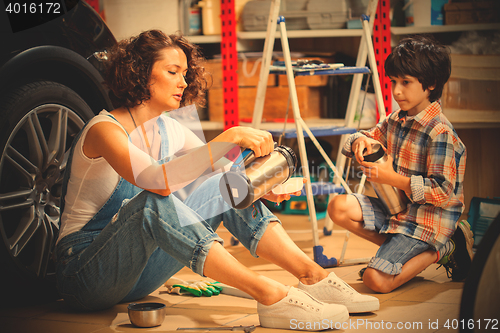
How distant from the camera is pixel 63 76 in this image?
5.69ft

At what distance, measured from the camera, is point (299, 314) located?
48.6 inches

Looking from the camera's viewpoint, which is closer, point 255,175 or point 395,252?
point 255,175

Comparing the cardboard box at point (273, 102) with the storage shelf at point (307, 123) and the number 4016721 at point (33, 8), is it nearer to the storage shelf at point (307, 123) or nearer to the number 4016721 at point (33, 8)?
the storage shelf at point (307, 123)

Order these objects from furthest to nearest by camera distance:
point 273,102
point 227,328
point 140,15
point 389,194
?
point 140,15 → point 273,102 → point 389,194 → point 227,328

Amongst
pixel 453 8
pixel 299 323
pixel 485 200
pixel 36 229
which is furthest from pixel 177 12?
pixel 299 323

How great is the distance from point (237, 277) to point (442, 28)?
2068 mm

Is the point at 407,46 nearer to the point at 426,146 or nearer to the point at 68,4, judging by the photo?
the point at 426,146

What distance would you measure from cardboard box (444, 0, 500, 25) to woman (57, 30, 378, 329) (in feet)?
5.42

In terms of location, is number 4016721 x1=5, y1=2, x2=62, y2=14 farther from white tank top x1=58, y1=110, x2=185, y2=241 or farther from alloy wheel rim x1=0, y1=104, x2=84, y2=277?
white tank top x1=58, y1=110, x2=185, y2=241

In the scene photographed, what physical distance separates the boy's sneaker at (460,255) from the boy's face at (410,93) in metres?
0.45

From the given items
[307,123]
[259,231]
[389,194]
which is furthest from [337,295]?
[307,123]

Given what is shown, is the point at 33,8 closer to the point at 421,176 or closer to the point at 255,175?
the point at 255,175

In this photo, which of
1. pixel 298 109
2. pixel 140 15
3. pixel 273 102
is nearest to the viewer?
pixel 298 109

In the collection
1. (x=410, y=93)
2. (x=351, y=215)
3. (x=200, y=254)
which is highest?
(x=410, y=93)
